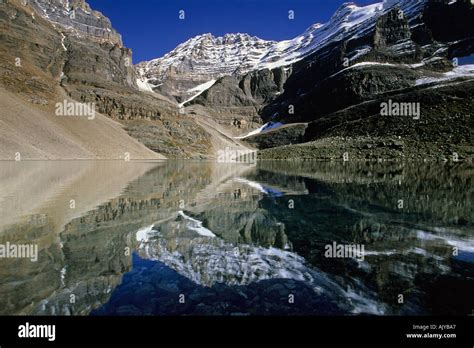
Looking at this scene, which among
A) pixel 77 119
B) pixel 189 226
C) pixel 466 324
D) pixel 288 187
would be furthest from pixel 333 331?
pixel 77 119

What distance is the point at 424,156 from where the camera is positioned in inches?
3484

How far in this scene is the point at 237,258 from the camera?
1230cm

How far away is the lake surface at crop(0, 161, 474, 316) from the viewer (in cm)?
854

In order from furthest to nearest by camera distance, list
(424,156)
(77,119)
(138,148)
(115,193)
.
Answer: (138,148) < (77,119) < (424,156) < (115,193)

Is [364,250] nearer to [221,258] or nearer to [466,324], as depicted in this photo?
[221,258]

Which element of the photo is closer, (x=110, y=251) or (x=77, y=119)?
(x=110, y=251)

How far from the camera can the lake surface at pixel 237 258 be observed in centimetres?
854

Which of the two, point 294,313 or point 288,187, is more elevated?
point 288,187

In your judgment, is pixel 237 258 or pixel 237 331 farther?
pixel 237 258

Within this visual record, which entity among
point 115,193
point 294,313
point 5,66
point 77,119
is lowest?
point 294,313

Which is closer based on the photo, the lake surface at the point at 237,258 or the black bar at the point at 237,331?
the black bar at the point at 237,331

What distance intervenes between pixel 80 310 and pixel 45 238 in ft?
23.4

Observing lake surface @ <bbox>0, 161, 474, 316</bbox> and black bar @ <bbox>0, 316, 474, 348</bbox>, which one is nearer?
black bar @ <bbox>0, 316, 474, 348</bbox>

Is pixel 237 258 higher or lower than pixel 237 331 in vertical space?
higher
